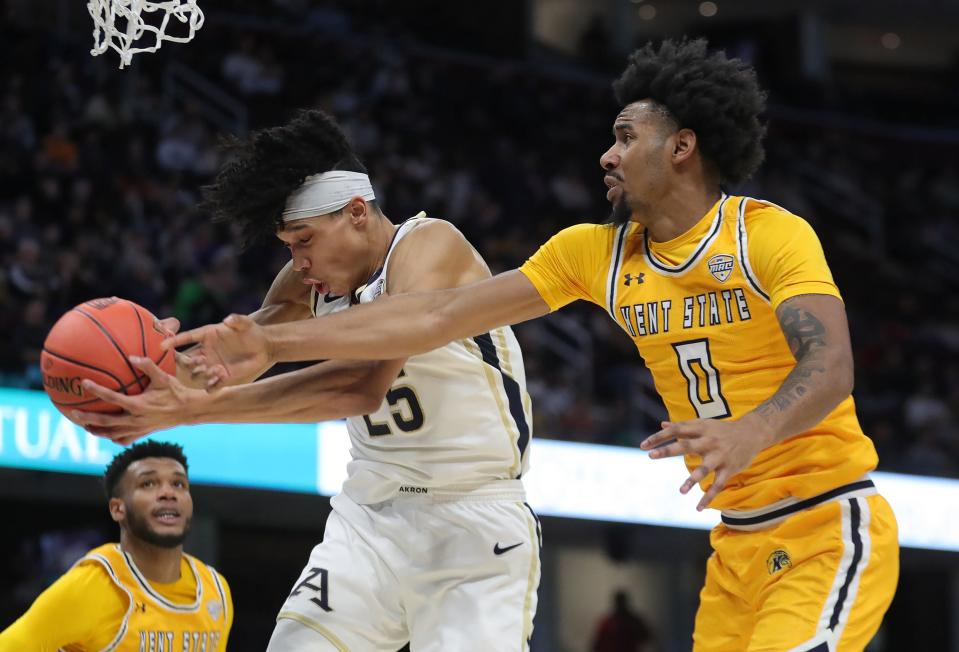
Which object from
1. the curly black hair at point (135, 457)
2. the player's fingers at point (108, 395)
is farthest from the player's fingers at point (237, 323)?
the curly black hair at point (135, 457)

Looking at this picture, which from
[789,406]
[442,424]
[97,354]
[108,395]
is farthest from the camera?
[442,424]

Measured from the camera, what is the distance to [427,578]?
460cm

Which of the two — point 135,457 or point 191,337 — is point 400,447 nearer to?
point 191,337

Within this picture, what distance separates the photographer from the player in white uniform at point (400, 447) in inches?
178

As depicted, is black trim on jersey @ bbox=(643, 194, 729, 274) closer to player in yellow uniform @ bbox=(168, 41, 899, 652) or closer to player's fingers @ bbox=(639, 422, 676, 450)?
player in yellow uniform @ bbox=(168, 41, 899, 652)

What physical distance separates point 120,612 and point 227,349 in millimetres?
2191

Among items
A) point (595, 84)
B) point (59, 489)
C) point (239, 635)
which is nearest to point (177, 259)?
point (59, 489)

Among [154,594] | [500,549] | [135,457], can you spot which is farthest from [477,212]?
[500,549]

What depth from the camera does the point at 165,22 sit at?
4.57 metres

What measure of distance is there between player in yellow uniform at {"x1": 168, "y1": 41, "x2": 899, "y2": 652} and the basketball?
159 millimetres

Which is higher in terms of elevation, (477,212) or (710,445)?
(477,212)

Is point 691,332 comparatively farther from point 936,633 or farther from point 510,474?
point 936,633

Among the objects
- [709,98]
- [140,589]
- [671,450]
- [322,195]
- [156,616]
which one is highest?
[709,98]

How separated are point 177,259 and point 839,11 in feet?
50.9
